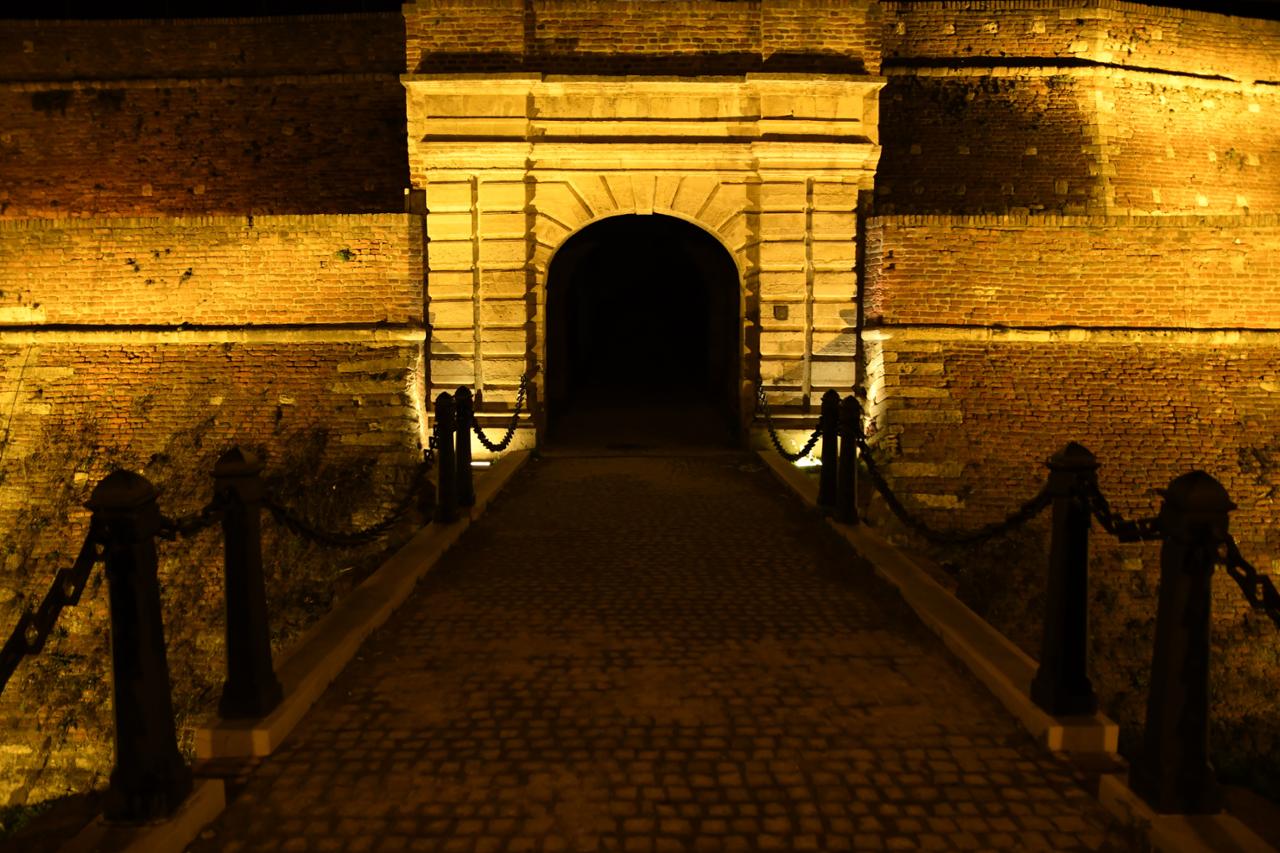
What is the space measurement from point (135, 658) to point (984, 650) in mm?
3796

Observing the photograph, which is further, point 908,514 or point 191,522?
point 908,514

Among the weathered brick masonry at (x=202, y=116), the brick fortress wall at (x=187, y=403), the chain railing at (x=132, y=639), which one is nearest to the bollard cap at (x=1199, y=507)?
the chain railing at (x=132, y=639)

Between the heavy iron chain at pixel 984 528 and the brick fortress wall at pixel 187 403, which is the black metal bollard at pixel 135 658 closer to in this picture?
the heavy iron chain at pixel 984 528

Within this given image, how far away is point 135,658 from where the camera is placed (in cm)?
314

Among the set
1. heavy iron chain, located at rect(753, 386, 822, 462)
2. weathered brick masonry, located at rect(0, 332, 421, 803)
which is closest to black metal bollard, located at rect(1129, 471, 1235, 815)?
weathered brick masonry, located at rect(0, 332, 421, 803)

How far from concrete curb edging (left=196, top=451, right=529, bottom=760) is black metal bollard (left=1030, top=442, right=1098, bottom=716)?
3.28 m

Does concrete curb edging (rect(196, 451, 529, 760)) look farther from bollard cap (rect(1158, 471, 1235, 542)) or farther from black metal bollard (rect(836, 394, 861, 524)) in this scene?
bollard cap (rect(1158, 471, 1235, 542))

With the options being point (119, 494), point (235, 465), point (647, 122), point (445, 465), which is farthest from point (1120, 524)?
point (647, 122)

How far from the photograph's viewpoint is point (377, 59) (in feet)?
49.6

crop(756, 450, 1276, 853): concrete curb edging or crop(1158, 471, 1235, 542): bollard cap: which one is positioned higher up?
crop(1158, 471, 1235, 542): bollard cap

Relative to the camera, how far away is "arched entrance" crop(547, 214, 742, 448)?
12766 mm

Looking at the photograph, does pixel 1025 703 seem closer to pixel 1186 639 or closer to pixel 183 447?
pixel 1186 639

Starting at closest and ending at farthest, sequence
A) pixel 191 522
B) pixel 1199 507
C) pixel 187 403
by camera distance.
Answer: pixel 1199 507 → pixel 191 522 → pixel 187 403

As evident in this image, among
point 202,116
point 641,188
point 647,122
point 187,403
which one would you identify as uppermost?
point 202,116
